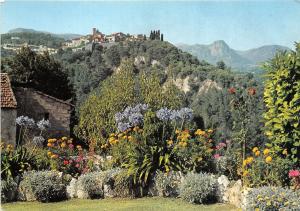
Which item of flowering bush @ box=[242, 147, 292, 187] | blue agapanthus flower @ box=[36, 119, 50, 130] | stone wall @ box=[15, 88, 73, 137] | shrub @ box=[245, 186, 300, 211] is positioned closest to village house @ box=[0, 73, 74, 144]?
stone wall @ box=[15, 88, 73, 137]

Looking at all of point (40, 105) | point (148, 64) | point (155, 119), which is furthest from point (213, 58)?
point (155, 119)

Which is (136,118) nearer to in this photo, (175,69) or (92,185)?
(92,185)

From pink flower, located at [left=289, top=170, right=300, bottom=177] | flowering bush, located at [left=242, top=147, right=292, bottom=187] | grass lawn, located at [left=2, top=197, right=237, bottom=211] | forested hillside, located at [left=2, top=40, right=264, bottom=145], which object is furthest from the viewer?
forested hillside, located at [left=2, top=40, right=264, bottom=145]

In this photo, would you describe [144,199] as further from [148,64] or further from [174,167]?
[148,64]

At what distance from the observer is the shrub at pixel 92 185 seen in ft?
38.2

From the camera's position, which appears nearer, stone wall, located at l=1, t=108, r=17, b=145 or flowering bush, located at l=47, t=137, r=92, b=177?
flowering bush, located at l=47, t=137, r=92, b=177

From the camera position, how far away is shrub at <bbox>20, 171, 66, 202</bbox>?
1156 centimetres

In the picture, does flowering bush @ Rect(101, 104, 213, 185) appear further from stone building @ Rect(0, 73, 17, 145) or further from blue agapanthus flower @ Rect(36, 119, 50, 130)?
stone building @ Rect(0, 73, 17, 145)

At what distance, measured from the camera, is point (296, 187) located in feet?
31.2

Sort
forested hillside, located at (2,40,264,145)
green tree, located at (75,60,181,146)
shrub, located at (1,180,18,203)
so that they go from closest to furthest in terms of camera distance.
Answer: shrub, located at (1,180,18,203), green tree, located at (75,60,181,146), forested hillside, located at (2,40,264,145)

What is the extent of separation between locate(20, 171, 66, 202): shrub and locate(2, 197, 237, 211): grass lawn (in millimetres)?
260

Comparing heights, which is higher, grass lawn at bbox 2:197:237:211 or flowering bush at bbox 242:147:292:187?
flowering bush at bbox 242:147:292:187

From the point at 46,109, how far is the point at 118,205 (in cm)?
Result: 2339

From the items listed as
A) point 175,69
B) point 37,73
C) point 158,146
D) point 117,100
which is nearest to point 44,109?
point 117,100
